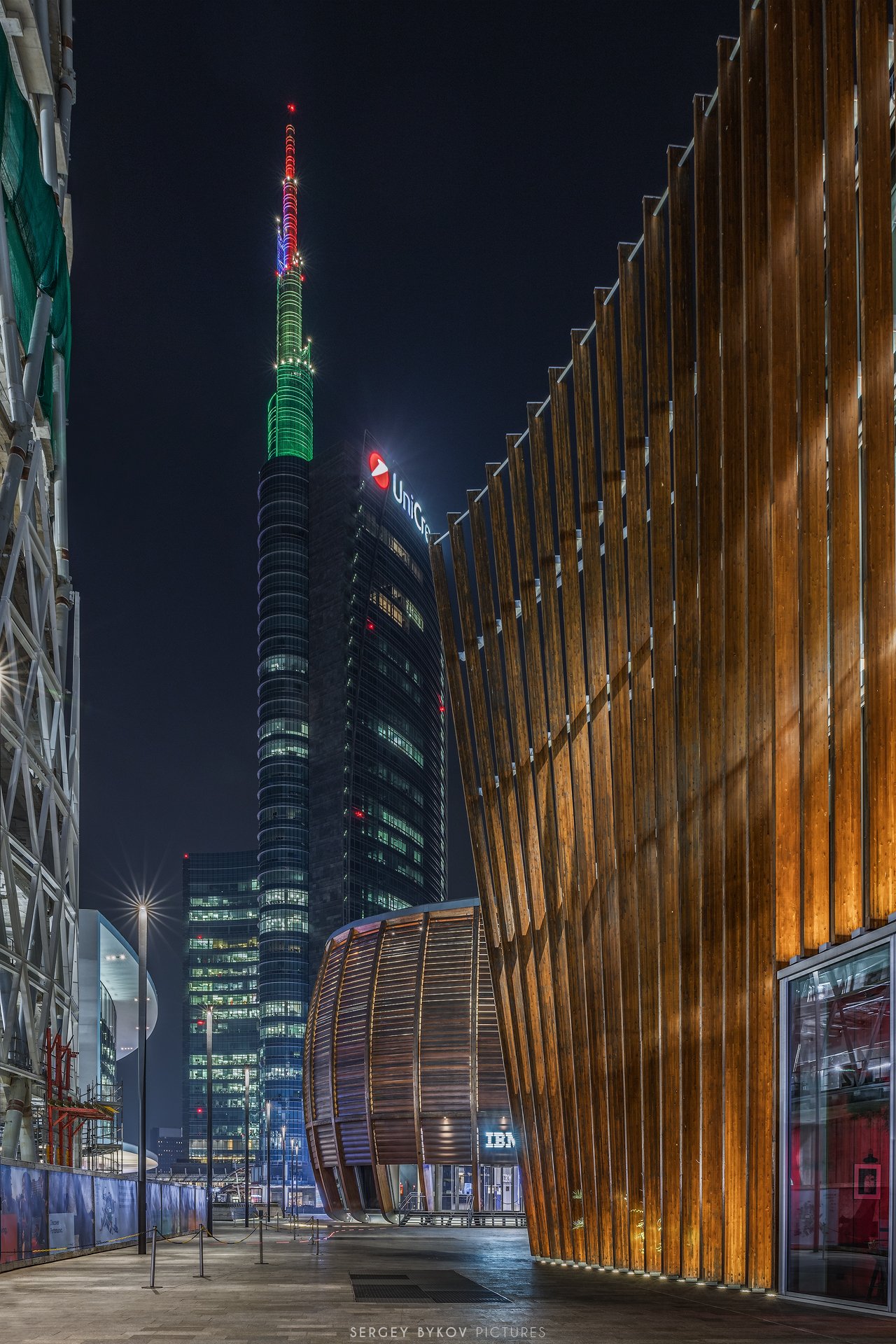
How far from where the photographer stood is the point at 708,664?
17750mm

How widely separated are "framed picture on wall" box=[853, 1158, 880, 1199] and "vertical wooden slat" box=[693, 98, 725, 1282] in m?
3.62

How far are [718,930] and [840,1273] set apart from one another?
15.3 ft

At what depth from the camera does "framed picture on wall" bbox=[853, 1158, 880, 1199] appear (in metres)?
12.9

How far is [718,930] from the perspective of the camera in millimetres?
17219

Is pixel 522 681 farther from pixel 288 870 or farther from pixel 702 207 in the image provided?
pixel 288 870

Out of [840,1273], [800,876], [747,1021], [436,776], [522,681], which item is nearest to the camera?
[840,1273]

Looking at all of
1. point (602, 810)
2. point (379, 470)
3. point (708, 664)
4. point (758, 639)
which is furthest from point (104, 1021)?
point (379, 470)

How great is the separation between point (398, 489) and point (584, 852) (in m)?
169

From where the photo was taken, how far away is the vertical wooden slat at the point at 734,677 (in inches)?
641

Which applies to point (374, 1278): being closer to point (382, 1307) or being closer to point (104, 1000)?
point (382, 1307)

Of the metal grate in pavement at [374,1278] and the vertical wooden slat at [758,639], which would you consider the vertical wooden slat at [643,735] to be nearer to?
the vertical wooden slat at [758,639]

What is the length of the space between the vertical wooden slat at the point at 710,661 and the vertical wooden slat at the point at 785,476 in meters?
1.45

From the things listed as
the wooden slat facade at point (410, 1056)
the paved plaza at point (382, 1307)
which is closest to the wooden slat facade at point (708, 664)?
the paved plaza at point (382, 1307)

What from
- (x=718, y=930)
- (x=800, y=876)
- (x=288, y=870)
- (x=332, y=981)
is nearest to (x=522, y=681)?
(x=718, y=930)
